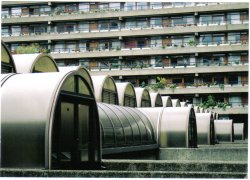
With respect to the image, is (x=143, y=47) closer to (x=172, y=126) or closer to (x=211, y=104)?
(x=211, y=104)

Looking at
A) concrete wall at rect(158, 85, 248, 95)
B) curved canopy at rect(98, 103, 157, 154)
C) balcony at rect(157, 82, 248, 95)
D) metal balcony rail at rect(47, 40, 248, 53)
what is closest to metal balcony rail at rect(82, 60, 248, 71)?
metal balcony rail at rect(47, 40, 248, 53)

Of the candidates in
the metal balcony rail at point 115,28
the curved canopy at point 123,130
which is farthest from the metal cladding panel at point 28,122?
the metal balcony rail at point 115,28

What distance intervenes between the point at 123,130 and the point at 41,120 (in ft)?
27.8

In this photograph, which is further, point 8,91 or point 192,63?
point 192,63

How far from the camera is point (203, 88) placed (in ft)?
188

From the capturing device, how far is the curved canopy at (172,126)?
24.9 metres

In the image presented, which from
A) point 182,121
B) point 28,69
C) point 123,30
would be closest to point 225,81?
point 123,30

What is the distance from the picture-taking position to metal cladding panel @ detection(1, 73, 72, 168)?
36.8ft

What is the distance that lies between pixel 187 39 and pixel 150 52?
4.88 metres

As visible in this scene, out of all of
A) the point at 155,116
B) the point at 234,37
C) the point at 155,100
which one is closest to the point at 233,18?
the point at 234,37

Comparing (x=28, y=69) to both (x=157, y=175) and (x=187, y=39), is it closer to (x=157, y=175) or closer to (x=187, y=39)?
(x=157, y=175)

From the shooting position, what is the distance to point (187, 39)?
193ft

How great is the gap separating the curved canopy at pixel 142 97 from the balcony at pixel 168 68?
76.7 feet

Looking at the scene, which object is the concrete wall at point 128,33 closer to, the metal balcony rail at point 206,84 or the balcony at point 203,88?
the metal balcony rail at point 206,84
